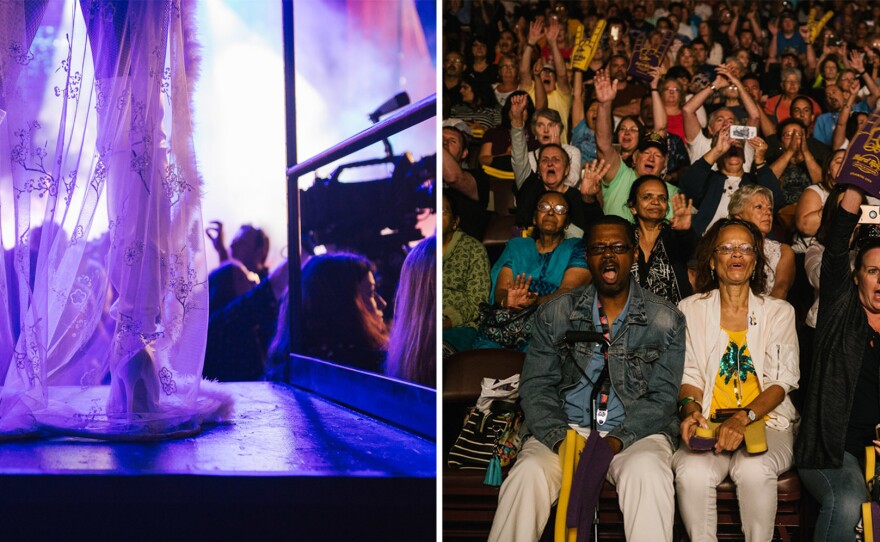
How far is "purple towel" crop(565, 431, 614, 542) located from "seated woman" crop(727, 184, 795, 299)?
4.08 ft

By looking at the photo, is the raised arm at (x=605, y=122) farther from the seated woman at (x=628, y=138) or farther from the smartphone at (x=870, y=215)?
the smartphone at (x=870, y=215)

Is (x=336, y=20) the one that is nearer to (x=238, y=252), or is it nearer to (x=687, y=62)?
(x=238, y=252)

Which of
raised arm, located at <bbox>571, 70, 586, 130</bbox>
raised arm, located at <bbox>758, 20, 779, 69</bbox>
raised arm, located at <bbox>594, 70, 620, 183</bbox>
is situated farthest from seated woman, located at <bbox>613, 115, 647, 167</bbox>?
raised arm, located at <bbox>758, 20, 779, 69</bbox>

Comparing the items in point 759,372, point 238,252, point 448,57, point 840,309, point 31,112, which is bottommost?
point 759,372

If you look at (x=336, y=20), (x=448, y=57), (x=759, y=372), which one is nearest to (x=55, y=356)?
(x=336, y=20)

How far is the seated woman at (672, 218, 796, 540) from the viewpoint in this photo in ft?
10.1

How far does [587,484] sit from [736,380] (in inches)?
27.9

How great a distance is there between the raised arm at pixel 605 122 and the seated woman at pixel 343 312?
1860mm

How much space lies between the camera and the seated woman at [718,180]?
14.6ft

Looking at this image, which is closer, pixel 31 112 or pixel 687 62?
pixel 31 112

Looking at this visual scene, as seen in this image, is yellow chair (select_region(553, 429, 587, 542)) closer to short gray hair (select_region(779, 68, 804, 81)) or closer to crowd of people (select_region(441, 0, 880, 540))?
crowd of people (select_region(441, 0, 880, 540))

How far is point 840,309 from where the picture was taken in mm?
3229

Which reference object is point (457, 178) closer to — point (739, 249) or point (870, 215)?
point (739, 249)

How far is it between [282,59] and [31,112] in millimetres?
810
